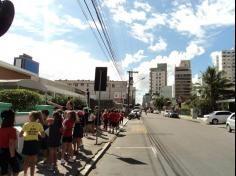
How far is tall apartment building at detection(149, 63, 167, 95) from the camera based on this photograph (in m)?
195

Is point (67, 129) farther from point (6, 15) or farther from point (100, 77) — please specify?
point (6, 15)

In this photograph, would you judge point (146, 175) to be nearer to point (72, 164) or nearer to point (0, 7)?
point (72, 164)

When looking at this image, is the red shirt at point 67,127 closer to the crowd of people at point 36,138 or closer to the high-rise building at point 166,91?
the crowd of people at point 36,138

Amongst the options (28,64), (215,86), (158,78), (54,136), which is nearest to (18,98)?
(54,136)

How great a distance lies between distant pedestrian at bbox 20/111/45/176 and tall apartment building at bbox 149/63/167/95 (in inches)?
7248

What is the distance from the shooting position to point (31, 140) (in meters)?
9.47

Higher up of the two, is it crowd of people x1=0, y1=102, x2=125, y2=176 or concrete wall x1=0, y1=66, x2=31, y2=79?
concrete wall x1=0, y1=66, x2=31, y2=79

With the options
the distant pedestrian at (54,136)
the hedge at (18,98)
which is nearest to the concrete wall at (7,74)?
the hedge at (18,98)

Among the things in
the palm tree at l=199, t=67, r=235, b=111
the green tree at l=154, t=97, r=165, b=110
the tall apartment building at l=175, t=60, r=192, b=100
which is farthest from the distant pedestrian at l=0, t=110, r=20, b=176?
the tall apartment building at l=175, t=60, r=192, b=100

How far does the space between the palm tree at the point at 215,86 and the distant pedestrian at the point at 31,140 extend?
58788 millimetres

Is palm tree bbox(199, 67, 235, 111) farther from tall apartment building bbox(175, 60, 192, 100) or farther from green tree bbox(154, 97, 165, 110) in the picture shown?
tall apartment building bbox(175, 60, 192, 100)

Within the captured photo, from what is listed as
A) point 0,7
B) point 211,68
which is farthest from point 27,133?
point 211,68

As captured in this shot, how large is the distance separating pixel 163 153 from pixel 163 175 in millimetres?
5261

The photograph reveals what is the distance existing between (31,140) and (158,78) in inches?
7485
